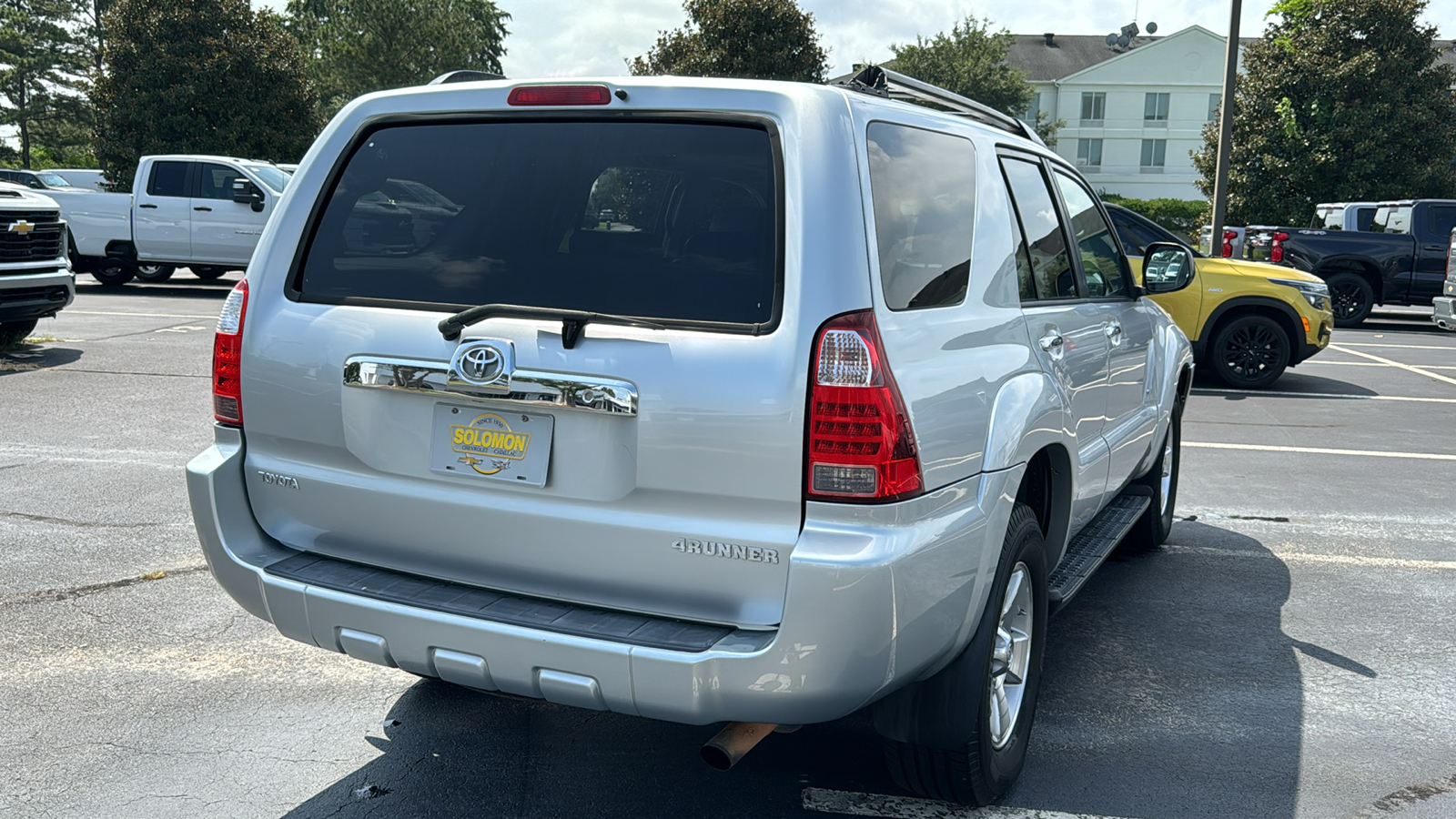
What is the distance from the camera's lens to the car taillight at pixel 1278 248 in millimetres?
17984

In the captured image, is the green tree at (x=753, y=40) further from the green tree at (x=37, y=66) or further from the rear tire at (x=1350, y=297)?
the green tree at (x=37, y=66)

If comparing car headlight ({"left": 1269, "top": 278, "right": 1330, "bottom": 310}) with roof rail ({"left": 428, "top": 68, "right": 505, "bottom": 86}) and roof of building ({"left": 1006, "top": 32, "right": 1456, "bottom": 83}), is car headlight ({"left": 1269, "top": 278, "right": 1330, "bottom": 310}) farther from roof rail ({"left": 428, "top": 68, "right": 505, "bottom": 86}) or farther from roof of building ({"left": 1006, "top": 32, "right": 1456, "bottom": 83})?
roof of building ({"left": 1006, "top": 32, "right": 1456, "bottom": 83})

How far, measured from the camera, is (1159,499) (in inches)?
225

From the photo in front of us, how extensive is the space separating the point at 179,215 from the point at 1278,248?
16.2m

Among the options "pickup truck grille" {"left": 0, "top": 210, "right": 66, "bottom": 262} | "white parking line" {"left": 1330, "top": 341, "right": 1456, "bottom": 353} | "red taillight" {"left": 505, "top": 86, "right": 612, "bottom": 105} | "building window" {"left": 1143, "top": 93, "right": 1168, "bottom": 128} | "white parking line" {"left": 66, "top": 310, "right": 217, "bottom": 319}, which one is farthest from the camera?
"building window" {"left": 1143, "top": 93, "right": 1168, "bottom": 128}

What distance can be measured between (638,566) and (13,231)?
9459 mm

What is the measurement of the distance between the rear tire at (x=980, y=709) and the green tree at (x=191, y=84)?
1182 inches

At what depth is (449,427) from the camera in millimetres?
2904

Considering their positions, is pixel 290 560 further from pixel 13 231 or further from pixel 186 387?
pixel 13 231

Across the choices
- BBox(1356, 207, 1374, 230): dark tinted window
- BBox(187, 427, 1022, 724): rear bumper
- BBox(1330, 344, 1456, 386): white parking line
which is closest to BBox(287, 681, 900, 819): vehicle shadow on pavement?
BBox(187, 427, 1022, 724): rear bumper

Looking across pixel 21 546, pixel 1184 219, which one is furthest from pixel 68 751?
pixel 1184 219

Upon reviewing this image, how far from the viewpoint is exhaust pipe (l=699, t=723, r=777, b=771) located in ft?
9.05

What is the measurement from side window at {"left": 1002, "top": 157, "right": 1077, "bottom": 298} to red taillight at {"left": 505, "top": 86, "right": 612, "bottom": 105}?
4.43 feet

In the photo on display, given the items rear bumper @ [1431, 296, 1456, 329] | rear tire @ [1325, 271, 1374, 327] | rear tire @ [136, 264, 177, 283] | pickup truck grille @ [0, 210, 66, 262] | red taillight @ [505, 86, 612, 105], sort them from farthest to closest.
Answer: rear tire @ [136, 264, 177, 283], rear tire @ [1325, 271, 1374, 327], rear bumper @ [1431, 296, 1456, 329], pickup truck grille @ [0, 210, 66, 262], red taillight @ [505, 86, 612, 105]
